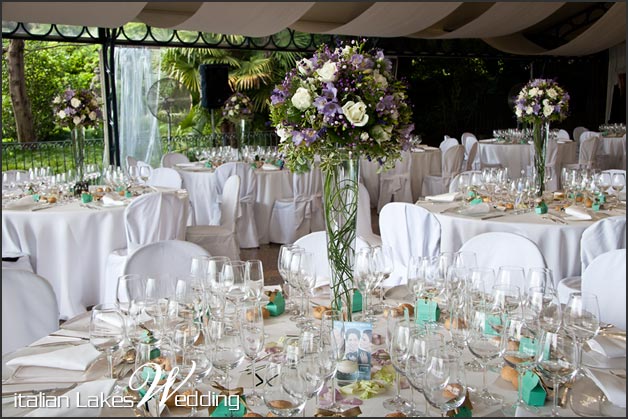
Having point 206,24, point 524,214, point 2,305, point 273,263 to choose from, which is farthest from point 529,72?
point 2,305

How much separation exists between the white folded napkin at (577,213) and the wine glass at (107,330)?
10.4 ft

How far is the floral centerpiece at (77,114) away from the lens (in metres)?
5.43

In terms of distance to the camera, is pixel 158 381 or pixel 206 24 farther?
pixel 206 24

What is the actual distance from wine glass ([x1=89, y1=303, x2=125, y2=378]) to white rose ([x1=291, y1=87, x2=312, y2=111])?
0.85m

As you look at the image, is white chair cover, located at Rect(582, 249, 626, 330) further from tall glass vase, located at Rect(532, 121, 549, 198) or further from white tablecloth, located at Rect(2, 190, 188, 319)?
white tablecloth, located at Rect(2, 190, 188, 319)

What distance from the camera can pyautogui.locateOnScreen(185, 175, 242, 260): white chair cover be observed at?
18.4 feet

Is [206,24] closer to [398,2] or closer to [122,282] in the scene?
[398,2]

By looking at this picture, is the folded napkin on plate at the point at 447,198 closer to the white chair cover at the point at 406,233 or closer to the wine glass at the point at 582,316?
the white chair cover at the point at 406,233

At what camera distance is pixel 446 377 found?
1516 millimetres

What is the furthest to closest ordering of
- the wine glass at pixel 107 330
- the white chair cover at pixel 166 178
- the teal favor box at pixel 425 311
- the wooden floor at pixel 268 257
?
the white chair cover at pixel 166 178, the wooden floor at pixel 268 257, the teal favor box at pixel 425 311, the wine glass at pixel 107 330

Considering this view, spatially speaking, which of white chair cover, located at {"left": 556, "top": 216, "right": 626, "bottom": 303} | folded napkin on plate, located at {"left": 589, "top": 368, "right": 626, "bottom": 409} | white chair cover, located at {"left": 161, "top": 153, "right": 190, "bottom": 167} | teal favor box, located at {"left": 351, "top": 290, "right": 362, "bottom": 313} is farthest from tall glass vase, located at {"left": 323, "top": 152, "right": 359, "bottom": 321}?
white chair cover, located at {"left": 161, "top": 153, "right": 190, "bottom": 167}

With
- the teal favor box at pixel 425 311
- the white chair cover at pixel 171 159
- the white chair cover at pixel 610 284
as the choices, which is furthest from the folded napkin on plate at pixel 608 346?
the white chair cover at pixel 171 159

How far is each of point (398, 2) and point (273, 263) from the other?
4.16m

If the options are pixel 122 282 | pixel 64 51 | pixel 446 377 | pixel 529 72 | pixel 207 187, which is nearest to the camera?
pixel 446 377
